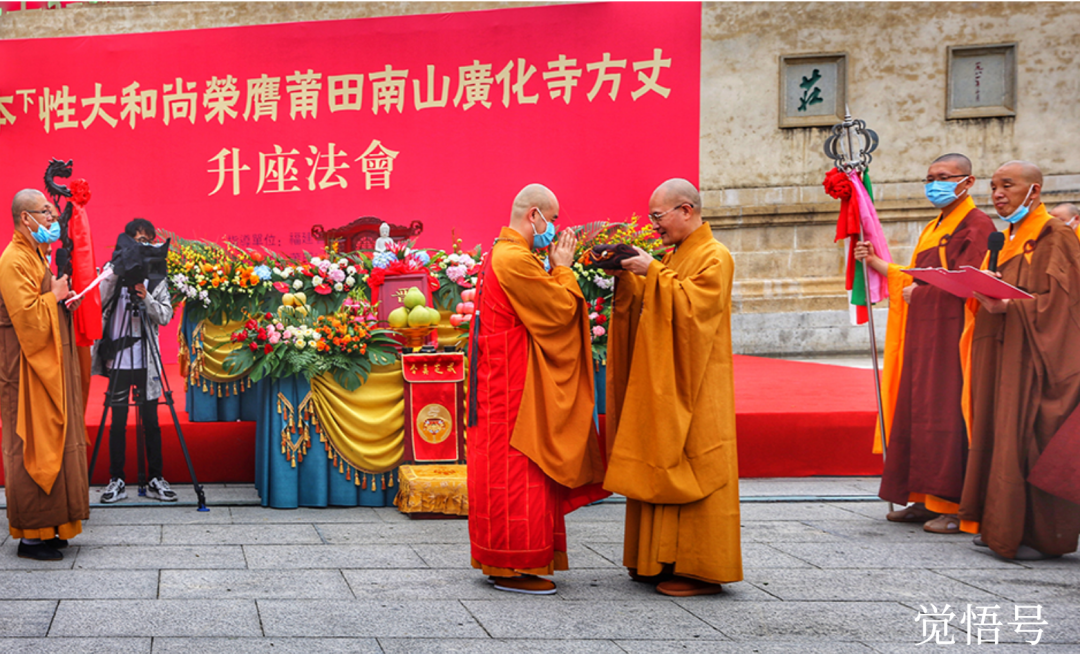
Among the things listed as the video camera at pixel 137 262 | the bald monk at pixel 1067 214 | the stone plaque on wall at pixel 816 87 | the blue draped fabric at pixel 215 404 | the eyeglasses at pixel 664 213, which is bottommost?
the blue draped fabric at pixel 215 404

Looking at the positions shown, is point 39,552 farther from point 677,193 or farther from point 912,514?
point 912,514

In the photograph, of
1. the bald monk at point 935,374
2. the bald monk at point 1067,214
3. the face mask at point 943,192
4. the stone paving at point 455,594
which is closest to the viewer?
the stone paving at point 455,594

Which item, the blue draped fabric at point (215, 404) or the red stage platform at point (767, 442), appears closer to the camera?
the blue draped fabric at point (215, 404)

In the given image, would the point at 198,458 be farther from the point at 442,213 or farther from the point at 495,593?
the point at 442,213

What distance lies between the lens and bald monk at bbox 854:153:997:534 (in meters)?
4.12

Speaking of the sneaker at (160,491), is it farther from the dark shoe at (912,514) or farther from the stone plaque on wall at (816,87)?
the stone plaque on wall at (816,87)

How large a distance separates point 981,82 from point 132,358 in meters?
10.0

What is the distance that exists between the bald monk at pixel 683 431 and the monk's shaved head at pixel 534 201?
14.6 inches

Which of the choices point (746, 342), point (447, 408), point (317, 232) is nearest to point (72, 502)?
point (447, 408)

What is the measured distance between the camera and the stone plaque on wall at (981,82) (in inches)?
414

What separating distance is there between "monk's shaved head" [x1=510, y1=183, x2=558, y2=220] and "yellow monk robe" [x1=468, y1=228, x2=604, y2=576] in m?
0.08

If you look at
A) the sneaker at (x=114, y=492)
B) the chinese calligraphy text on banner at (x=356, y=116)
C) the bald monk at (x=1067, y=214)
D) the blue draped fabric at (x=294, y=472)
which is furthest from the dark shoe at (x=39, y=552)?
the bald monk at (x=1067, y=214)

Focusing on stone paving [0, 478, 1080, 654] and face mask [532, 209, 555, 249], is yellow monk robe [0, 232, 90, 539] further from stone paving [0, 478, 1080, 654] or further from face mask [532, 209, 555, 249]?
face mask [532, 209, 555, 249]

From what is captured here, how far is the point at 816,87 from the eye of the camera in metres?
10.6
